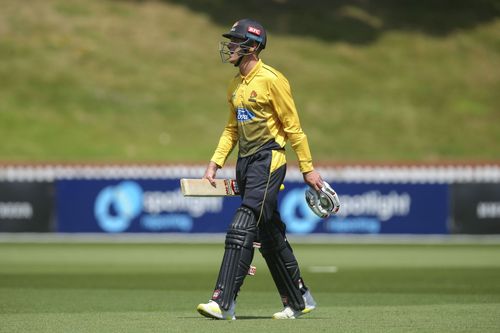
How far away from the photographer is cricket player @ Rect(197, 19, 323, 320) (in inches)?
360

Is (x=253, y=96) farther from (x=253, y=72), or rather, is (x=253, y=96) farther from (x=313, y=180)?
(x=313, y=180)

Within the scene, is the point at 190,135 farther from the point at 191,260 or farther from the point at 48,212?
the point at 191,260

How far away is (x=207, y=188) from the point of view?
9.39 meters

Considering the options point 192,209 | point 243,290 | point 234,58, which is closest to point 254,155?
point 234,58

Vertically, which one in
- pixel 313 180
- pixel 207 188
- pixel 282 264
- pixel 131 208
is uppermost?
pixel 313 180

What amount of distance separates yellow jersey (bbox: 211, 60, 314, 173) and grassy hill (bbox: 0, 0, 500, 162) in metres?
29.9

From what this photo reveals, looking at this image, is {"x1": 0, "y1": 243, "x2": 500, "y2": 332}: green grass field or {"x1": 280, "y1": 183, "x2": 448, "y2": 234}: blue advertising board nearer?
{"x1": 0, "y1": 243, "x2": 500, "y2": 332}: green grass field

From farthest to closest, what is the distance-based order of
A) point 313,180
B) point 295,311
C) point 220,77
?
point 220,77, point 295,311, point 313,180

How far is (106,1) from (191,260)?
112 feet

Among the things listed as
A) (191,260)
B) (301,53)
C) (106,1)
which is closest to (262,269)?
(191,260)

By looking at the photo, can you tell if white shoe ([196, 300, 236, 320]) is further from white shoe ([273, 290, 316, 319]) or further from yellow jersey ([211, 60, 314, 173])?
yellow jersey ([211, 60, 314, 173])

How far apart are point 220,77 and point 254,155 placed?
38.1 metres

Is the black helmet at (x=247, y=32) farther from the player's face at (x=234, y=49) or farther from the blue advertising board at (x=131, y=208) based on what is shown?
the blue advertising board at (x=131, y=208)

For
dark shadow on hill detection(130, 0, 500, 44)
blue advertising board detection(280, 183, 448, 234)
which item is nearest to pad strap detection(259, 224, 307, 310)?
blue advertising board detection(280, 183, 448, 234)
